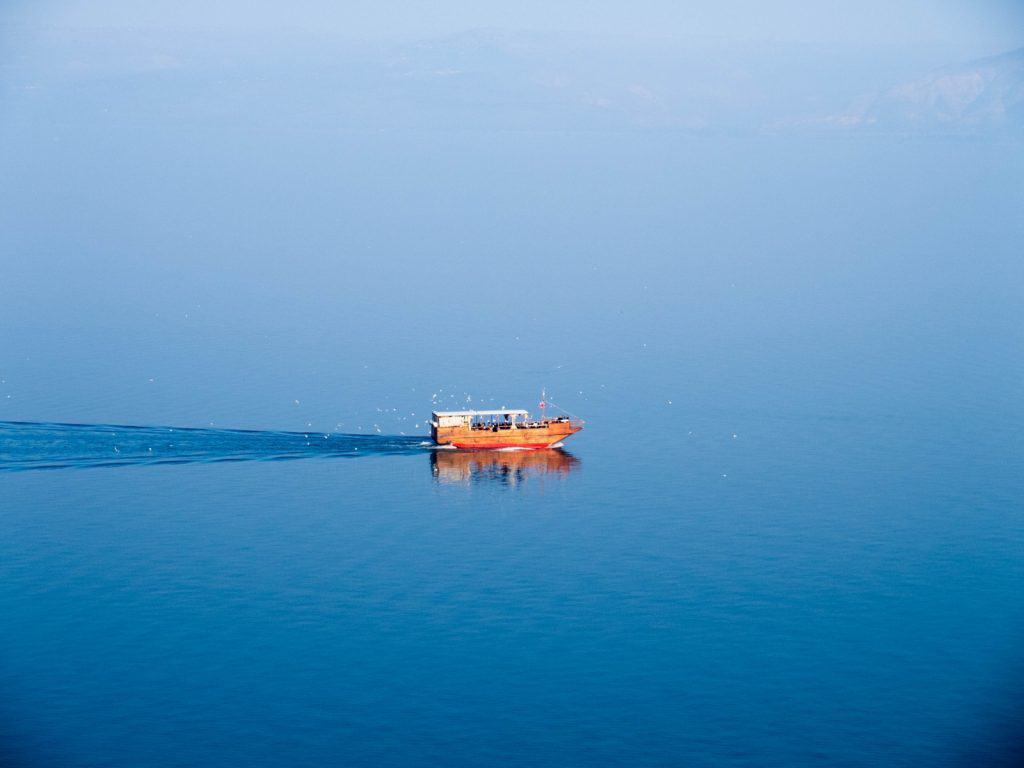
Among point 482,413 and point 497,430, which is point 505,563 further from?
point 497,430

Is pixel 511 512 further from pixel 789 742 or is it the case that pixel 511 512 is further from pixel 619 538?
pixel 789 742

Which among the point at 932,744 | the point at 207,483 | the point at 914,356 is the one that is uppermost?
the point at 914,356

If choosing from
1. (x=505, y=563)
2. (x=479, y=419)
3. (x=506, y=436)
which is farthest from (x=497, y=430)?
(x=505, y=563)

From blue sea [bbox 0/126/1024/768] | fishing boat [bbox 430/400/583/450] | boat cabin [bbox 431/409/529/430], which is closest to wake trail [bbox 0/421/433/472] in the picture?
blue sea [bbox 0/126/1024/768]

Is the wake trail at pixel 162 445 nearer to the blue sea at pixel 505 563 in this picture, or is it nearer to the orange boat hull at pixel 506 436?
the blue sea at pixel 505 563

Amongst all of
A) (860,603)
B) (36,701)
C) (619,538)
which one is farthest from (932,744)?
(36,701)

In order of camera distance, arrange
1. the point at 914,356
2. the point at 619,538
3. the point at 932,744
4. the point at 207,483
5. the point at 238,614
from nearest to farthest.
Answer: the point at 932,744
the point at 238,614
the point at 619,538
the point at 207,483
the point at 914,356

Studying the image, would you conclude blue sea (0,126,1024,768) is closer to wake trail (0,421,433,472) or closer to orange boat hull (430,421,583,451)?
wake trail (0,421,433,472)
